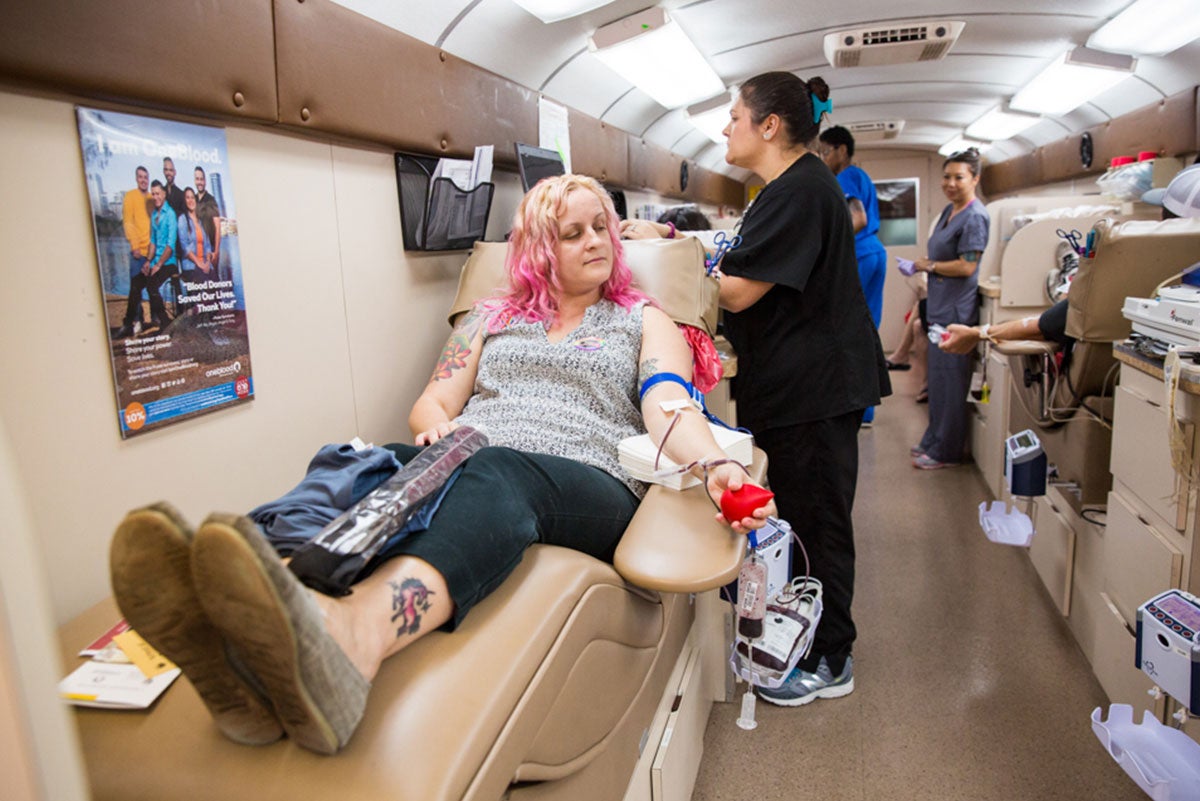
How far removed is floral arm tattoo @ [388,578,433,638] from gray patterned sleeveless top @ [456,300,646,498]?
659mm

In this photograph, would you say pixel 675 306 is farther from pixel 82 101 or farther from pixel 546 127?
pixel 82 101

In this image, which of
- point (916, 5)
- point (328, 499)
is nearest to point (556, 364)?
point (328, 499)

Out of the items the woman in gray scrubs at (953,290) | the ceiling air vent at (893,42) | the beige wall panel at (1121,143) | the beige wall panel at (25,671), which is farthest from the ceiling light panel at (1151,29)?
the beige wall panel at (25,671)

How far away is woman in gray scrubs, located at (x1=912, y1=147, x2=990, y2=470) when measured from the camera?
4.35 m

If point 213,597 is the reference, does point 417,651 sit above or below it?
below

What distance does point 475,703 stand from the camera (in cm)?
103

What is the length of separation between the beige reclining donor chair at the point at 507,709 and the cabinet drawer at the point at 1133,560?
1.16 meters

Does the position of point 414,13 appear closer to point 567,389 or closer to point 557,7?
point 557,7

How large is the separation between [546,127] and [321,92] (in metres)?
1.33

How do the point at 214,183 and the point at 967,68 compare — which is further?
the point at 967,68

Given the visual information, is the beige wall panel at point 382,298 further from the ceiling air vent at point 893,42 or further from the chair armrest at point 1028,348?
the ceiling air vent at point 893,42

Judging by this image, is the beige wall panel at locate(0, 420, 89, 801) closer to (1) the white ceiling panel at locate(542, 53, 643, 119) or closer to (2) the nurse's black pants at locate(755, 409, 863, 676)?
(2) the nurse's black pants at locate(755, 409, 863, 676)

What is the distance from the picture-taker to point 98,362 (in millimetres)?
1340

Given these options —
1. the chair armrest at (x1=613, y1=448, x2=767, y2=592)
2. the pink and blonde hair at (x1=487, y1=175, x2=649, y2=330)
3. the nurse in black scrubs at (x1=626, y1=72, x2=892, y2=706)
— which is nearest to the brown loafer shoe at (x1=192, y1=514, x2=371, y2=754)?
the chair armrest at (x1=613, y1=448, x2=767, y2=592)
